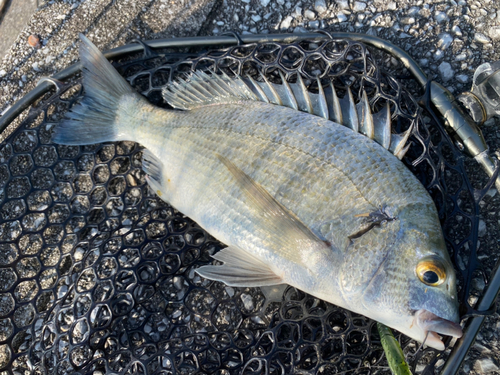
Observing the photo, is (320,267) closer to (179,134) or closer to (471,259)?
(471,259)

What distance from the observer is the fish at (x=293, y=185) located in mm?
1661

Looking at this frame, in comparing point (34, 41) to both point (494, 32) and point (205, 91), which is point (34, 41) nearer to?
point (205, 91)

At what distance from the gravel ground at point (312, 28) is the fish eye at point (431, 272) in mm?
971

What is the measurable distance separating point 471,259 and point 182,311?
179 centimetres

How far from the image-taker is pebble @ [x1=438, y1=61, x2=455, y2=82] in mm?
2486

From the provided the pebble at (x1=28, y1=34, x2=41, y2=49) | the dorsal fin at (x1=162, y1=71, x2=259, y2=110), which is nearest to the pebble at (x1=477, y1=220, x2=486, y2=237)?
the dorsal fin at (x1=162, y1=71, x2=259, y2=110)

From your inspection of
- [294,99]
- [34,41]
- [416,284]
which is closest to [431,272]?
[416,284]

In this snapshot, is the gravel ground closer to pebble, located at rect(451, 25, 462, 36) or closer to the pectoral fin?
pebble, located at rect(451, 25, 462, 36)

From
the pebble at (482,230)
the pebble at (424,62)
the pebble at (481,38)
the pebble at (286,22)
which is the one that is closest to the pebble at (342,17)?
the pebble at (286,22)

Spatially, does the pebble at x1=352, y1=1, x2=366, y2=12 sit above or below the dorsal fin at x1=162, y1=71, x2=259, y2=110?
above

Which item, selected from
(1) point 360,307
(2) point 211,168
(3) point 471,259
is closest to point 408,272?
(1) point 360,307

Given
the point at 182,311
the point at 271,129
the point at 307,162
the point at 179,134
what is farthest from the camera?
the point at 182,311

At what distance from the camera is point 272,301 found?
2266 millimetres

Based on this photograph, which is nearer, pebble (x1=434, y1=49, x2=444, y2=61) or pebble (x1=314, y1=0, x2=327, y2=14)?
pebble (x1=434, y1=49, x2=444, y2=61)
